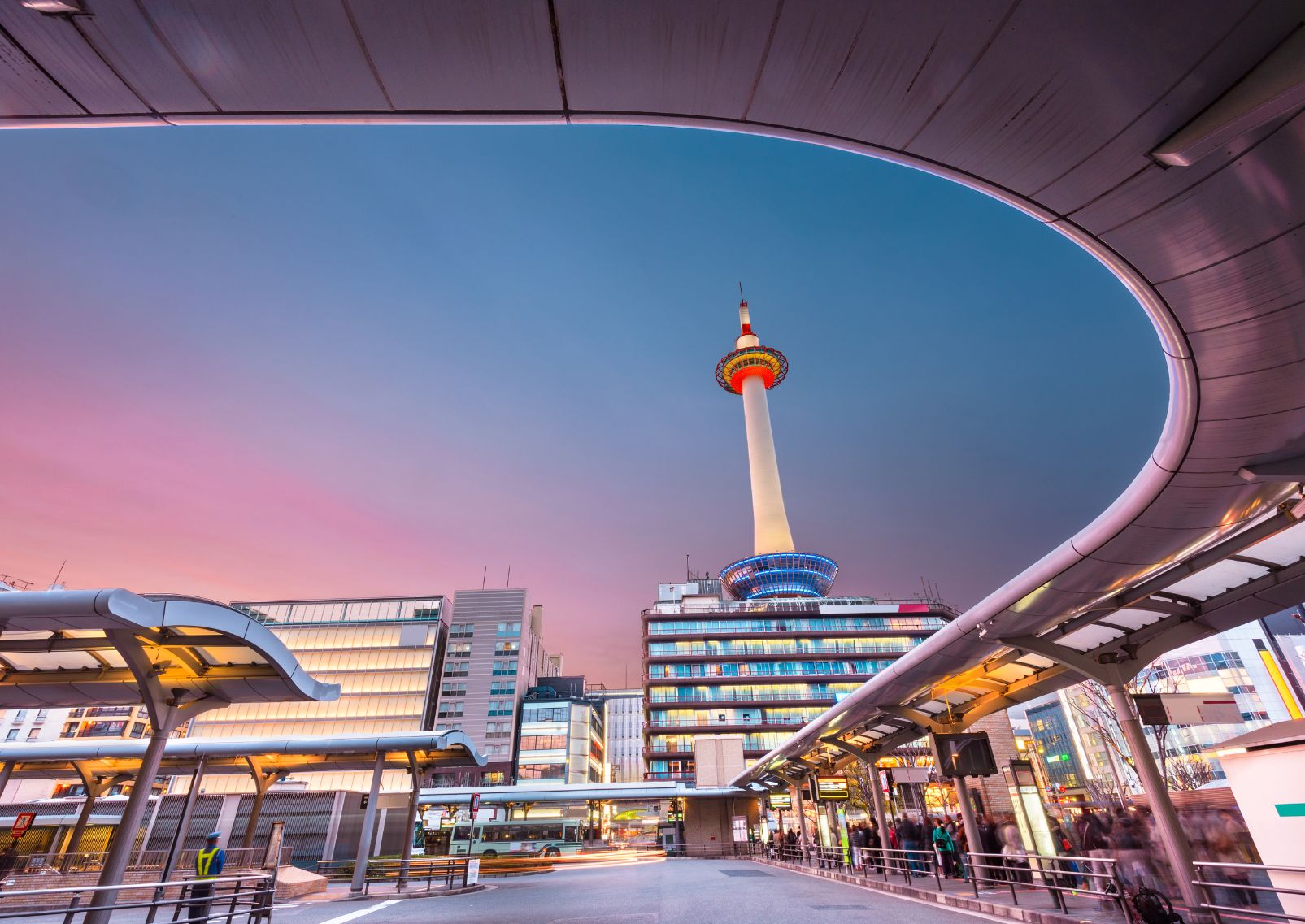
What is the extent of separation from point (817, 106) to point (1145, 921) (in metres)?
9.82

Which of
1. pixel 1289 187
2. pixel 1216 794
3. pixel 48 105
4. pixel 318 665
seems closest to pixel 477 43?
pixel 48 105

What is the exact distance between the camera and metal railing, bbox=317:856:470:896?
20328mm

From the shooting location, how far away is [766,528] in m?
90.1

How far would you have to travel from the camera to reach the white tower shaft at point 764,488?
88.3 m

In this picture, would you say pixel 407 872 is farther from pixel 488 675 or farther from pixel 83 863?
pixel 488 675

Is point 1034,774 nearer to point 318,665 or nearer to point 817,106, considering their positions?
point 817,106

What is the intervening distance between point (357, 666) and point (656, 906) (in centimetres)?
7082

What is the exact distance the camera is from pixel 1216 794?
1029 centimetres

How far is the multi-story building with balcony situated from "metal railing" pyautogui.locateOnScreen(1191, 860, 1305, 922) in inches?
2485

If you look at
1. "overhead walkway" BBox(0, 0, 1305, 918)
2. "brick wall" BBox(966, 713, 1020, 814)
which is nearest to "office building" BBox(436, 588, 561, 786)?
"brick wall" BBox(966, 713, 1020, 814)

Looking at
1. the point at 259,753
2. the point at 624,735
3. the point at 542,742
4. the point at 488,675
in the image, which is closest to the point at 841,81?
the point at 259,753

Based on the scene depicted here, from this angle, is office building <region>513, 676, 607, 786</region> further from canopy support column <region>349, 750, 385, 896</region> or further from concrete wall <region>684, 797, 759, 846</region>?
canopy support column <region>349, 750, 385, 896</region>

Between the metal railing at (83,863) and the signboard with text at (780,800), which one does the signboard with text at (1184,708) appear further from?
the signboard with text at (780,800)

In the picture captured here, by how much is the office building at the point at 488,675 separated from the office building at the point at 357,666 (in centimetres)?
271
